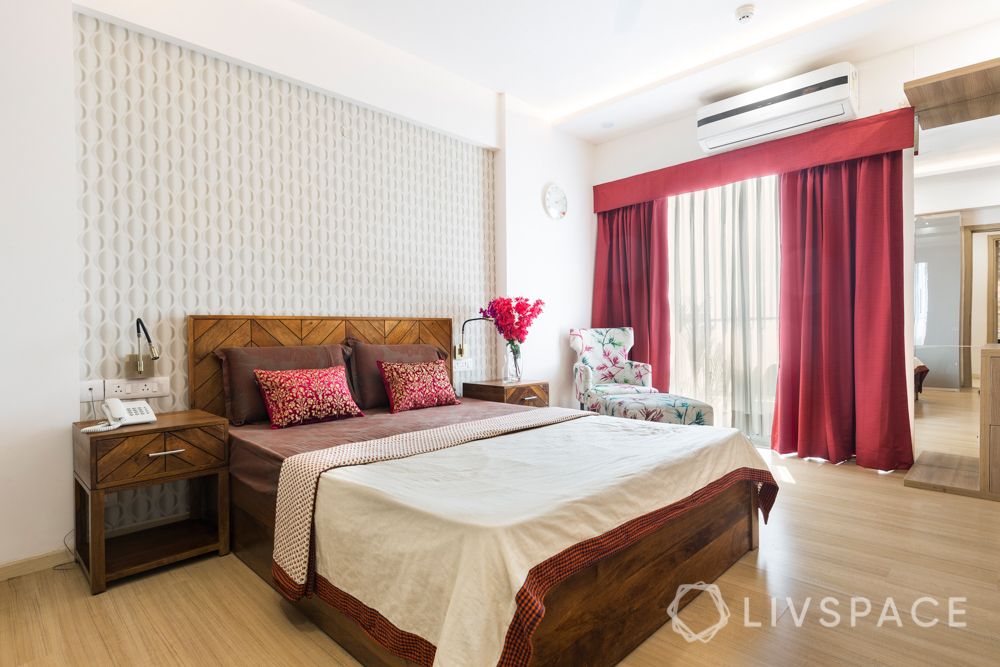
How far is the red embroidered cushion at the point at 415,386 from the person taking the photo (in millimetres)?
3060

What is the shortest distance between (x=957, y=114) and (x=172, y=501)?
16.5 ft

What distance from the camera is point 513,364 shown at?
4.32 m

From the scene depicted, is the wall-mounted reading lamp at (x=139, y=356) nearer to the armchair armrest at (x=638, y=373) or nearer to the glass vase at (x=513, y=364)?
the glass vase at (x=513, y=364)

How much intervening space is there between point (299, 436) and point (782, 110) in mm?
3783

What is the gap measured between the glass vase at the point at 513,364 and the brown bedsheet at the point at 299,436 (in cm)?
108

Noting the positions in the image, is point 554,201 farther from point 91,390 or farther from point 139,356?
point 91,390

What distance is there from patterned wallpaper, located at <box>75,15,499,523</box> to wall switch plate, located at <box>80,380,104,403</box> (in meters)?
0.05

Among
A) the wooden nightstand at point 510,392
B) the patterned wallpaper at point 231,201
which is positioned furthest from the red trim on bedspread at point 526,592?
the wooden nightstand at point 510,392

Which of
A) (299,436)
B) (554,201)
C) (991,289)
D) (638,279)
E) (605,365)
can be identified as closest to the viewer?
(299,436)

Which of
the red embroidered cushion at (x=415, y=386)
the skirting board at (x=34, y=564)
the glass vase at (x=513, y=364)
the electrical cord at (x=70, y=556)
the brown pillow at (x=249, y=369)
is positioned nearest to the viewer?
the skirting board at (x=34, y=564)

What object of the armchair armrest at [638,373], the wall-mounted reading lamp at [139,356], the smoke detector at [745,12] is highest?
the smoke detector at [745,12]

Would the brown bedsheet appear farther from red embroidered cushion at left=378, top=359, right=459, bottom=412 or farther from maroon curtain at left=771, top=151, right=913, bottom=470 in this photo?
maroon curtain at left=771, top=151, right=913, bottom=470

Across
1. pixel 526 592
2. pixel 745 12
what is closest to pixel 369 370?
pixel 526 592

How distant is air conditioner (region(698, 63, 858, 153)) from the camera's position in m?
3.43
